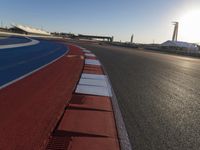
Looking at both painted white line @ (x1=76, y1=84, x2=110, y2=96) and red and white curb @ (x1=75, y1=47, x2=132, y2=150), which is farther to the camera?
painted white line @ (x1=76, y1=84, x2=110, y2=96)

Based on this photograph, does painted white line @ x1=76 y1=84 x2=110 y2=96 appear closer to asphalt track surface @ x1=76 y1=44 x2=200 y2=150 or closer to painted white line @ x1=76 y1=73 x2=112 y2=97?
painted white line @ x1=76 y1=73 x2=112 y2=97

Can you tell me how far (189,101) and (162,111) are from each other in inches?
65.0

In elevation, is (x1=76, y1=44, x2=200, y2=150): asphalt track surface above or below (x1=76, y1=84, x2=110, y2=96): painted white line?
above

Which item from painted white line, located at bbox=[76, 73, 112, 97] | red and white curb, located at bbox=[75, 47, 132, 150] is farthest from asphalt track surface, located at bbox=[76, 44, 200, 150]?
painted white line, located at bbox=[76, 73, 112, 97]

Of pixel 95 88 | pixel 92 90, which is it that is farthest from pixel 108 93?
pixel 95 88

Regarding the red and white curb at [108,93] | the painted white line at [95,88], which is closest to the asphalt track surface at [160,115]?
the red and white curb at [108,93]

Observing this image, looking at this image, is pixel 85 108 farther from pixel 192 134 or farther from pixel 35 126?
pixel 192 134

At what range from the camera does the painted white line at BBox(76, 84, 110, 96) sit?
329 inches

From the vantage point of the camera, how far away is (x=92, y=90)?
8.86 meters

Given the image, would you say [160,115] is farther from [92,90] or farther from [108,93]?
[92,90]

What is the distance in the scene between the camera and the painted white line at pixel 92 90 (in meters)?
8.37

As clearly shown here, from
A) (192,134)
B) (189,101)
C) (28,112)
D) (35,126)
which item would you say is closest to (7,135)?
(35,126)

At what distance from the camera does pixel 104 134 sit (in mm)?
4828

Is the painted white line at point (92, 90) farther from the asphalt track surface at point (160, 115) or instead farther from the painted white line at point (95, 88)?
the asphalt track surface at point (160, 115)
